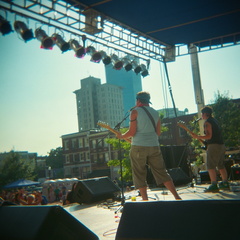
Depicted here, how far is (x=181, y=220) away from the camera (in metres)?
1.90

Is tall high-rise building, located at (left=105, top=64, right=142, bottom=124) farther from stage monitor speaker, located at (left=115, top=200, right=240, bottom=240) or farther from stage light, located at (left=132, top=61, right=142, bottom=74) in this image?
stage monitor speaker, located at (left=115, top=200, right=240, bottom=240)

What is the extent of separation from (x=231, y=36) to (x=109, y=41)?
12.9 ft

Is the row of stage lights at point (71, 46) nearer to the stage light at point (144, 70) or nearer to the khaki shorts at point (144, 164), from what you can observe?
the stage light at point (144, 70)

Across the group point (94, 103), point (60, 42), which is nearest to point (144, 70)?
point (60, 42)

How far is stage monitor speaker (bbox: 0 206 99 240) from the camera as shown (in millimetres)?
2131

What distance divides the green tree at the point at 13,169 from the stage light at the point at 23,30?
130 ft

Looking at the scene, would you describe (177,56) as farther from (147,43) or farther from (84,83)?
(84,83)

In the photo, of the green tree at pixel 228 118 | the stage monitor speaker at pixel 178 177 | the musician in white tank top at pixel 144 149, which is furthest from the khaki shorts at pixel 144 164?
the green tree at pixel 228 118

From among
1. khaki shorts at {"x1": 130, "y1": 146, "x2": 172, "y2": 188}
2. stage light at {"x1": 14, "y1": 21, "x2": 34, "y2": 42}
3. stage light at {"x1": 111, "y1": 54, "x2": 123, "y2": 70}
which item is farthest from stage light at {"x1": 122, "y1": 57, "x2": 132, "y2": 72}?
khaki shorts at {"x1": 130, "y1": 146, "x2": 172, "y2": 188}

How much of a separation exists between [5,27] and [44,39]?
47.2 inches

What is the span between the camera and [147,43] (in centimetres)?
961

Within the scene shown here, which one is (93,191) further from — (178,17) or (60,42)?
(178,17)

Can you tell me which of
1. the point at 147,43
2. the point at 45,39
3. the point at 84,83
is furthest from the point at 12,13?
the point at 84,83

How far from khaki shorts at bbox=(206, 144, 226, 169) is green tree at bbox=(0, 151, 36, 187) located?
139ft
